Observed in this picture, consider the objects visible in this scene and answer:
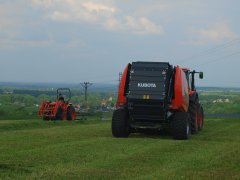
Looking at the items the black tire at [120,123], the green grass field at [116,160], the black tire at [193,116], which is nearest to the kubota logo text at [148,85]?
the black tire at [120,123]

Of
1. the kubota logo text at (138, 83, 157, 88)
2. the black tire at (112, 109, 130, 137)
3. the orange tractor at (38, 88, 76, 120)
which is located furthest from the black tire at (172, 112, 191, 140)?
the orange tractor at (38, 88, 76, 120)

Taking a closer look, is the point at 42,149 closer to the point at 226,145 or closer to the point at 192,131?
the point at 226,145

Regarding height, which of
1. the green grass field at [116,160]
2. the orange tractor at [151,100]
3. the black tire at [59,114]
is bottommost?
the black tire at [59,114]

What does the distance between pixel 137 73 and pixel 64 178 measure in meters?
10.5

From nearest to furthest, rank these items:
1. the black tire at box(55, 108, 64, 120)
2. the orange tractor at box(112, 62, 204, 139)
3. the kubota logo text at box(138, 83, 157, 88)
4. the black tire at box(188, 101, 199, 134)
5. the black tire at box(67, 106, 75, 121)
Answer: the orange tractor at box(112, 62, 204, 139), the kubota logo text at box(138, 83, 157, 88), the black tire at box(188, 101, 199, 134), the black tire at box(55, 108, 64, 120), the black tire at box(67, 106, 75, 121)

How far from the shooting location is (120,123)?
65.7 ft

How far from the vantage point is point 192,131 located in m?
22.8

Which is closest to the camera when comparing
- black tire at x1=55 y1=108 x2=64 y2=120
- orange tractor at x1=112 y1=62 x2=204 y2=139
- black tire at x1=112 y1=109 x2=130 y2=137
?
orange tractor at x1=112 y1=62 x2=204 y2=139

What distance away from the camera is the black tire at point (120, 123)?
65.8 feet

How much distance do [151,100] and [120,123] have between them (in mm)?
1663

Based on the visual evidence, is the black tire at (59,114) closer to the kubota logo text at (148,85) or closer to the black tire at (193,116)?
the black tire at (193,116)

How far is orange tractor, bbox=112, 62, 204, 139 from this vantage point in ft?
63.3

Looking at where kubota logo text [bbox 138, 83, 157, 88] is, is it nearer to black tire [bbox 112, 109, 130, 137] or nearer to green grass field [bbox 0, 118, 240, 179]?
black tire [bbox 112, 109, 130, 137]

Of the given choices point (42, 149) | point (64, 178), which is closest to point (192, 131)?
point (42, 149)
